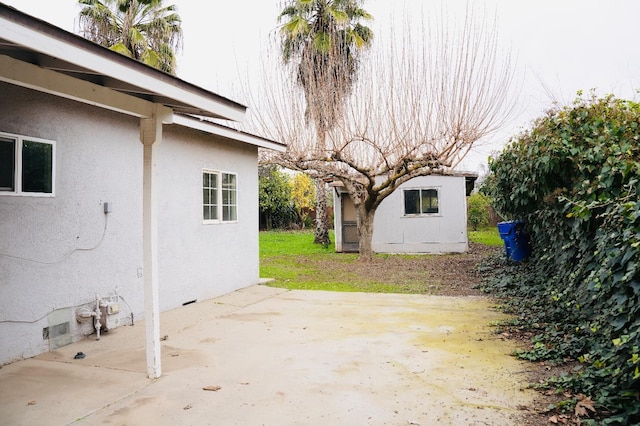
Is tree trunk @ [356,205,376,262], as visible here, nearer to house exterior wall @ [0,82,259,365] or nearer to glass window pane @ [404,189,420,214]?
glass window pane @ [404,189,420,214]

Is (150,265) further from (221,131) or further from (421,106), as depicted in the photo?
(421,106)

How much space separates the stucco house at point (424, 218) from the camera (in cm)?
1634

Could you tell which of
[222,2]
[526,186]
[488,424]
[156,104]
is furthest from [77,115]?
[222,2]

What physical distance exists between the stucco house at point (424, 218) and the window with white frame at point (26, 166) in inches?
479

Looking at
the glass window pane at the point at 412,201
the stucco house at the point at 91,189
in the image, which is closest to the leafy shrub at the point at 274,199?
the glass window pane at the point at 412,201

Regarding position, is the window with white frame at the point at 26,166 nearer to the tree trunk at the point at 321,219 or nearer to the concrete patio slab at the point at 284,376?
the concrete patio slab at the point at 284,376

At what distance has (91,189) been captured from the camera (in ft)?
18.6

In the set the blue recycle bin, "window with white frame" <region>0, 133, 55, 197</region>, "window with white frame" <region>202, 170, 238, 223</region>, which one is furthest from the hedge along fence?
"window with white frame" <region>0, 133, 55, 197</region>

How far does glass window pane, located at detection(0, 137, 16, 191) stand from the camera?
15.0ft

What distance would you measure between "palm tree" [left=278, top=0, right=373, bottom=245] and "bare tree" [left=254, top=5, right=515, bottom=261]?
1.30 feet

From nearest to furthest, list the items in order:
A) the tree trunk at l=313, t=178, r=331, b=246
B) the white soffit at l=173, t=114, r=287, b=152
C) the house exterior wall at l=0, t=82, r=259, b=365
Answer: the house exterior wall at l=0, t=82, r=259, b=365, the white soffit at l=173, t=114, r=287, b=152, the tree trunk at l=313, t=178, r=331, b=246

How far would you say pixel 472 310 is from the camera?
7.01 metres

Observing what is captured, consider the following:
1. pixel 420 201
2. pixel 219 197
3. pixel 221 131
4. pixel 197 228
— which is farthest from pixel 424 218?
pixel 197 228

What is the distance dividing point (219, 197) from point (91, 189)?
2921mm
